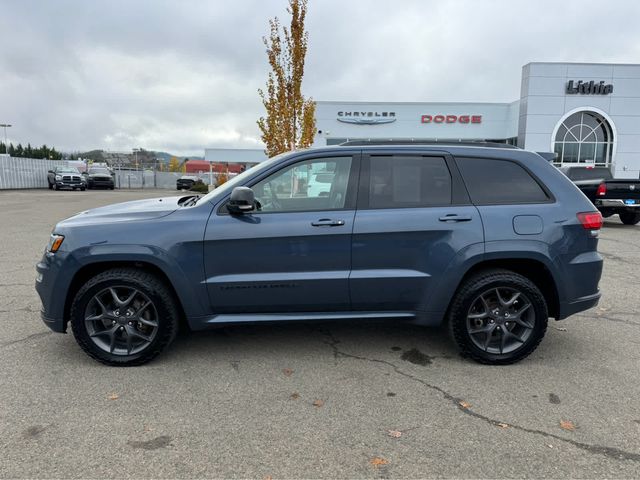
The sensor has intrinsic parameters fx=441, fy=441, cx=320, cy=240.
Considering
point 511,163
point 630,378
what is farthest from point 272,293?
point 630,378

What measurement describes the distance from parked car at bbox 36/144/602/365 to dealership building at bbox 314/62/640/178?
71.8 feet

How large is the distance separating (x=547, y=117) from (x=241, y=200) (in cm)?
2756

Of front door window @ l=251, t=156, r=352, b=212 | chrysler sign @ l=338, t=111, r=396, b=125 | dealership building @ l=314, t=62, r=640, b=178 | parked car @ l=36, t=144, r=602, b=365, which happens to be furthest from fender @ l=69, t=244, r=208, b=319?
chrysler sign @ l=338, t=111, r=396, b=125

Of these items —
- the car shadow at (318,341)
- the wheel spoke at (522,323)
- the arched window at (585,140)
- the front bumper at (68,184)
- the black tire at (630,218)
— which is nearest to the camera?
the wheel spoke at (522,323)

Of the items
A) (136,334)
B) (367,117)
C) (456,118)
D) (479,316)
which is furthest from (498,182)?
(456,118)

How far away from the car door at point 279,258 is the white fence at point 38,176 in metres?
31.5

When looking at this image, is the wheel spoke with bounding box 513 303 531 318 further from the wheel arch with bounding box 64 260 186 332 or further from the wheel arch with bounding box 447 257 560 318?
the wheel arch with bounding box 64 260 186 332

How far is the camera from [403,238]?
3559mm

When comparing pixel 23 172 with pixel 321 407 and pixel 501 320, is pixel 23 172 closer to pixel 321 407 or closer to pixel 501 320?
pixel 321 407

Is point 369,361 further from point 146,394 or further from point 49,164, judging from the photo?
point 49,164

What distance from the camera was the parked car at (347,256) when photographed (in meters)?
3.50

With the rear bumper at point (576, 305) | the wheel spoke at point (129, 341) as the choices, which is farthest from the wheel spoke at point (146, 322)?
the rear bumper at point (576, 305)

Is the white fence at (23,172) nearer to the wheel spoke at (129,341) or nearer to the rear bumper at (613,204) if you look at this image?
the wheel spoke at (129,341)

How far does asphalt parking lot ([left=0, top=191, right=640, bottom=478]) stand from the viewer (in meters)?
2.47
